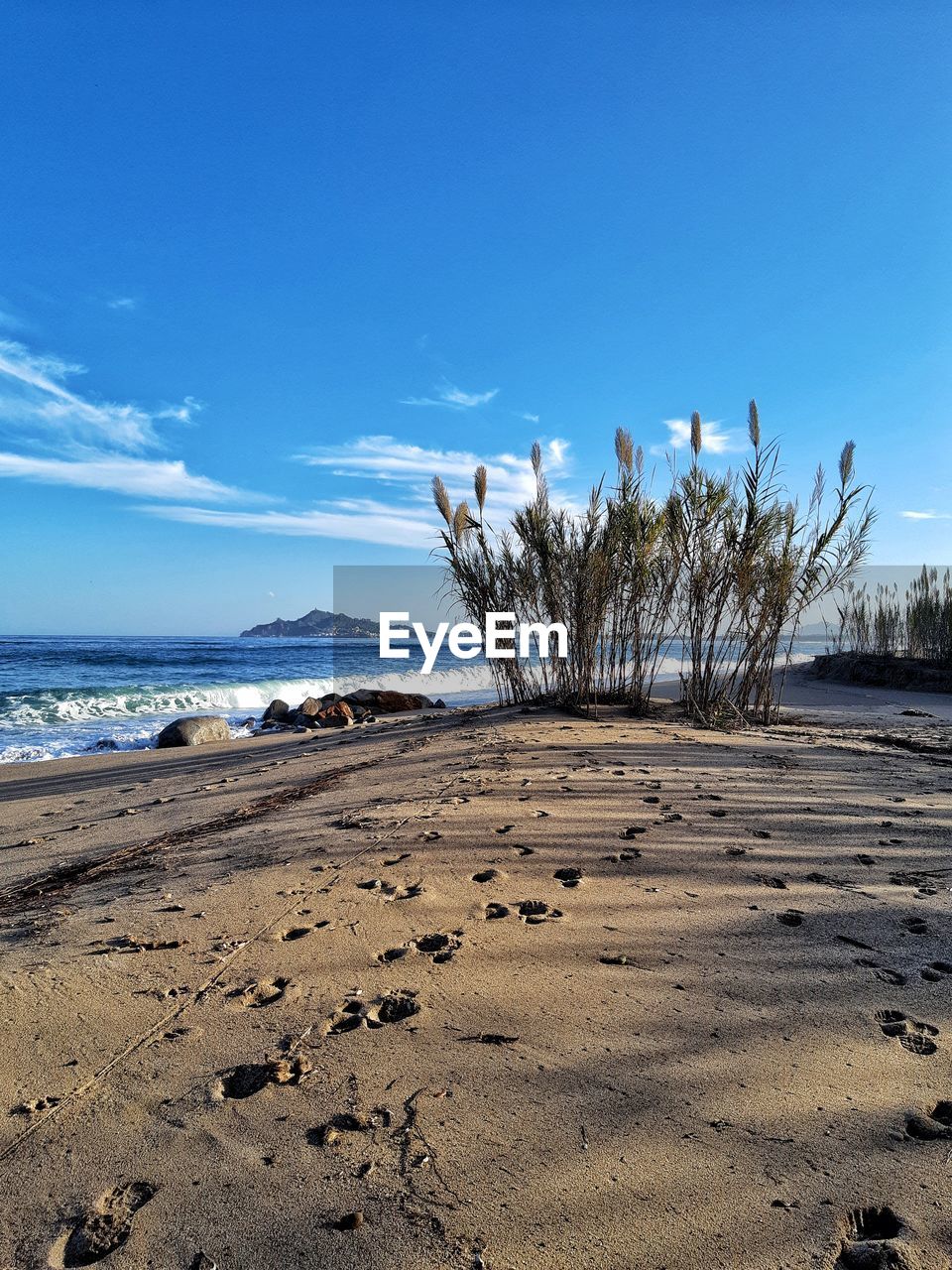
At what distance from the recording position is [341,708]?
12.4 meters

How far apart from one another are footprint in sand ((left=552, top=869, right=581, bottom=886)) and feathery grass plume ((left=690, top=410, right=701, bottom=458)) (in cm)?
657

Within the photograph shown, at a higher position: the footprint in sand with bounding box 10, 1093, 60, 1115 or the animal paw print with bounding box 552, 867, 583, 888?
the animal paw print with bounding box 552, 867, 583, 888

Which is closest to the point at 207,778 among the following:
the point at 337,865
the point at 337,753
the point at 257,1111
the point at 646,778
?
the point at 337,753

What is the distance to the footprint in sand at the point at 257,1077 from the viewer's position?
1.66 metres

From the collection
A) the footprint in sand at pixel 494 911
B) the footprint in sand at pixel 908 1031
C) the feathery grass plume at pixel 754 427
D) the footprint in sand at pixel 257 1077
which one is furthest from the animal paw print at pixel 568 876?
the feathery grass plume at pixel 754 427

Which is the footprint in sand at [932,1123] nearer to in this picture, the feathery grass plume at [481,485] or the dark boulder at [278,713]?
the feathery grass plume at [481,485]

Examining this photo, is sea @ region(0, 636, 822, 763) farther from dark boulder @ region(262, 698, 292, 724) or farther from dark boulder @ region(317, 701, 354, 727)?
dark boulder @ region(317, 701, 354, 727)

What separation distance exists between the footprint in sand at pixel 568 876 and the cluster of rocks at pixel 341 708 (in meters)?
8.83

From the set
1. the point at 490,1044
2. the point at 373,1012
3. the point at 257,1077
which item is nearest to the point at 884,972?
the point at 490,1044

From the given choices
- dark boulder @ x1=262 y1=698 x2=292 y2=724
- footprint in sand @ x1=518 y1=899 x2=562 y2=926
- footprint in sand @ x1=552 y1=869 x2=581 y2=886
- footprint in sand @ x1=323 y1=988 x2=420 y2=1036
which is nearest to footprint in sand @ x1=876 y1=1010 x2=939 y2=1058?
footprint in sand @ x1=518 y1=899 x2=562 y2=926

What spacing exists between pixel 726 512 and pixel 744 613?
1.23m

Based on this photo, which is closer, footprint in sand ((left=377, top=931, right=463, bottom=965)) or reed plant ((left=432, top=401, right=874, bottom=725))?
footprint in sand ((left=377, top=931, right=463, bottom=965))

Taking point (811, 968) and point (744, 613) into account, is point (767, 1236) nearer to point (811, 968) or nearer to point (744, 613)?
point (811, 968)

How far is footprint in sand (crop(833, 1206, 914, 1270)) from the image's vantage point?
3.85 feet
